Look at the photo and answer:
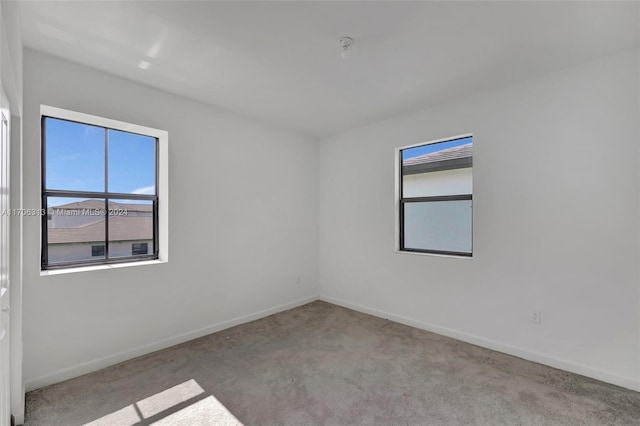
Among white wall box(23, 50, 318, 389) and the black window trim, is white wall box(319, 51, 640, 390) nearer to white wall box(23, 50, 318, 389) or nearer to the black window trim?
white wall box(23, 50, 318, 389)

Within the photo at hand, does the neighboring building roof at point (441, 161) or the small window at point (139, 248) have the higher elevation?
the neighboring building roof at point (441, 161)

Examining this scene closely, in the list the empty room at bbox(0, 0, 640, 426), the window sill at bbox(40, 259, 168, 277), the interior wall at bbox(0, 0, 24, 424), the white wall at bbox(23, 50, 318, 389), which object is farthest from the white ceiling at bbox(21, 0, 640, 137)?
the window sill at bbox(40, 259, 168, 277)

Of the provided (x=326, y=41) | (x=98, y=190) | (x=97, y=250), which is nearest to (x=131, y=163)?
(x=98, y=190)

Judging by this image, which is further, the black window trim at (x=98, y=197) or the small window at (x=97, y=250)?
the small window at (x=97, y=250)

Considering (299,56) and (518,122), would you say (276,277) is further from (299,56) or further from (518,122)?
(518,122)

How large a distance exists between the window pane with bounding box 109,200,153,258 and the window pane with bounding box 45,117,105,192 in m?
0.27

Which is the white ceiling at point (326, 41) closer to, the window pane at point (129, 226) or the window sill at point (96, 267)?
the window pane at point (129, 226)

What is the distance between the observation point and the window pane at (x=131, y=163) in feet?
9.43

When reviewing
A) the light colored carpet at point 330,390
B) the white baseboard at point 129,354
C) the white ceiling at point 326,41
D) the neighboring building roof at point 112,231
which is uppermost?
the white ceiling at point 326,41

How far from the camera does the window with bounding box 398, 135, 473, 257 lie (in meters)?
3.31

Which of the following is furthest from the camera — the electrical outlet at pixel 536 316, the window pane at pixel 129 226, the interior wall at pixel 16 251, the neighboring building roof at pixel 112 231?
the window pane at pixel 129 226

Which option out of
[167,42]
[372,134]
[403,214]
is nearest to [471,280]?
[403,214]

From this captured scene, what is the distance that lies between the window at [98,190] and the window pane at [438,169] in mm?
2867

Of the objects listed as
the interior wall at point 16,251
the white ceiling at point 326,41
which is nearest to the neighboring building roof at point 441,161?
the white ceiling at point 326,41
